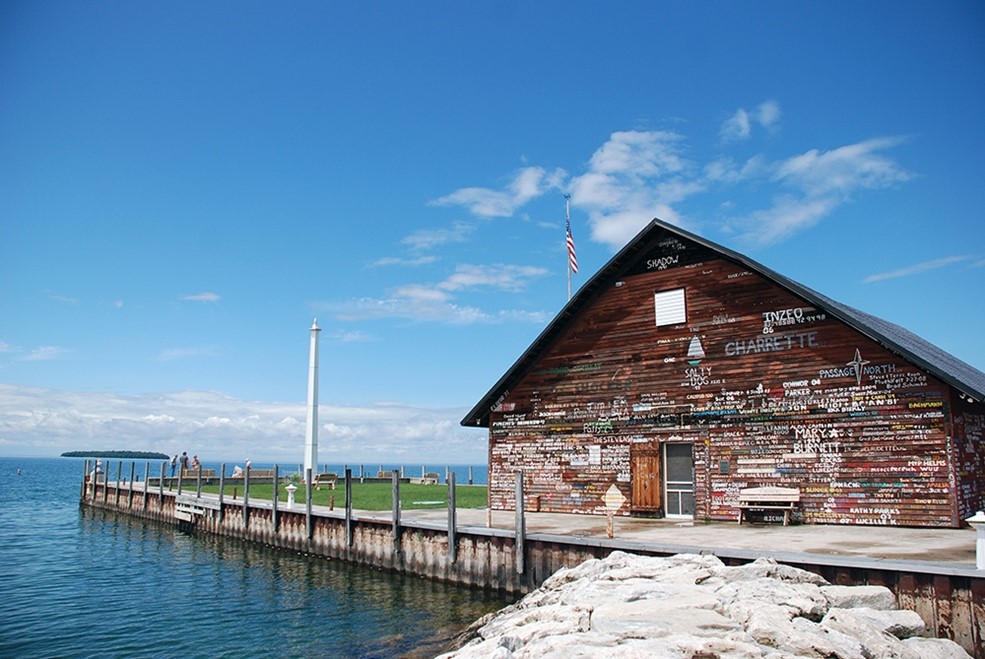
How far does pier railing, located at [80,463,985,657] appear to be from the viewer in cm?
1073

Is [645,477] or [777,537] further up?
[645,477]

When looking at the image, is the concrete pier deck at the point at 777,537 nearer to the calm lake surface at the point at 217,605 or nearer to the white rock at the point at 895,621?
the white rock at the point at 895,621

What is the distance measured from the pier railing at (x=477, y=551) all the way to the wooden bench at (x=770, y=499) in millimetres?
5382

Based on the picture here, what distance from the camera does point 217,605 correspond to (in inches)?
709

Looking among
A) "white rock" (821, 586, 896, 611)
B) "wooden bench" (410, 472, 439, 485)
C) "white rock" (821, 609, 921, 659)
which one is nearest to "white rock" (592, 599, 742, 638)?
"white rock" (821, 609, 921, 659)

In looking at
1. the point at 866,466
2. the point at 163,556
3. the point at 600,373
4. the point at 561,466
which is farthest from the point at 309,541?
the point at 866,466

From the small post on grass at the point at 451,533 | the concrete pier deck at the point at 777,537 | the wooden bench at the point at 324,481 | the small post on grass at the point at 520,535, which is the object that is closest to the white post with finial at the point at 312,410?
the wooden bench at the point at 324,481

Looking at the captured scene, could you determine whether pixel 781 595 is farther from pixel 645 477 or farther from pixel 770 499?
pixel 645 477

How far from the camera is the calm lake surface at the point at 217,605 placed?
14.4 metres

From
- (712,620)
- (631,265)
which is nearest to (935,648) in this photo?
(712,620)

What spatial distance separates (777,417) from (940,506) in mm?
4009

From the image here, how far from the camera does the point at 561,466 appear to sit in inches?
889

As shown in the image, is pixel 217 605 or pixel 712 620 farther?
pixel 217 605

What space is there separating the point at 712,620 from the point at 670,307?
40.8 ft
